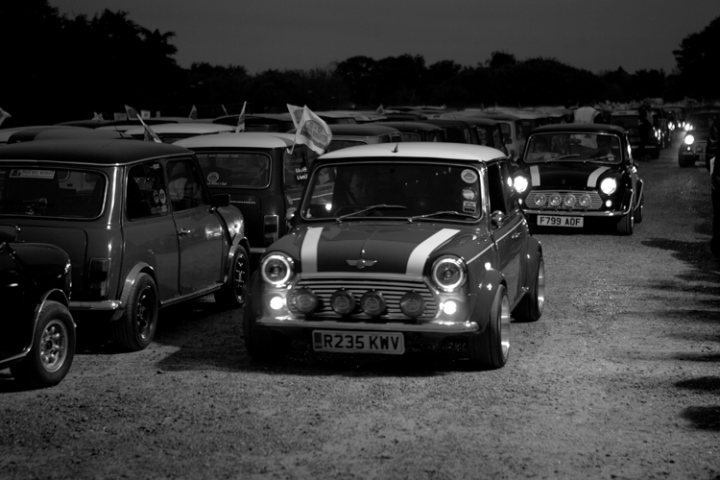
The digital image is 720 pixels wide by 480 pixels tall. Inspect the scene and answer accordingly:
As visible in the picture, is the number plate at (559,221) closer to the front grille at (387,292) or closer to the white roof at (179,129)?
the white roof at (179,129)

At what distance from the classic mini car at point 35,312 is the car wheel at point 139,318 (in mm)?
848

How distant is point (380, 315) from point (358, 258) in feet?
1.31

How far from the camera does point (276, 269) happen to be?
26.5 ft

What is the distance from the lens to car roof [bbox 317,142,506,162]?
8875mm

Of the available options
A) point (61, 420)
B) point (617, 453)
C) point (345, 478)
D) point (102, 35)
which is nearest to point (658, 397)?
point (617, 453)

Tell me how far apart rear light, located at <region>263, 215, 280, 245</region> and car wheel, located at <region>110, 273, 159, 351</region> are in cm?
337

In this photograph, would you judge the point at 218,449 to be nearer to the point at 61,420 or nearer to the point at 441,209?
the point at 61,420

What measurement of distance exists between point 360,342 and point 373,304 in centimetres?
26

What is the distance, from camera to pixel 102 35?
49094 millimetres

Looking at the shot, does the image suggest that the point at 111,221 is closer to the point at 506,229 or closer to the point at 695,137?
the point at 506,229

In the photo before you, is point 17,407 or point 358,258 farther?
point 358,258

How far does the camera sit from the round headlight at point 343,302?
786 cm

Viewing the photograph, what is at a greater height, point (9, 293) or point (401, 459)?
point (9, 293)

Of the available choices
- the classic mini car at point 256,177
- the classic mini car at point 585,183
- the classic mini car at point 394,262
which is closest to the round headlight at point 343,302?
the classic mini car at point 394,262
